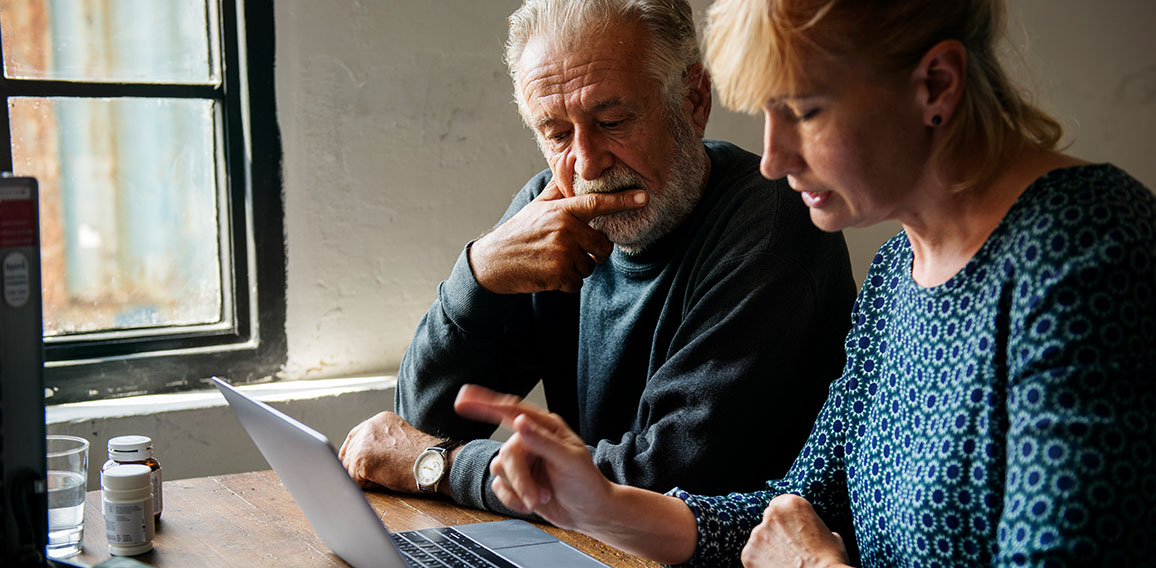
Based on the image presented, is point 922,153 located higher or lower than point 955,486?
higher

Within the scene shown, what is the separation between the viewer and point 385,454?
1.59 metres

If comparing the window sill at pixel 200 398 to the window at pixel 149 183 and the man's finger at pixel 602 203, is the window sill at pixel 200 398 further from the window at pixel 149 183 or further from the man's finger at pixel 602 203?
the man's finger at pixel 602 203

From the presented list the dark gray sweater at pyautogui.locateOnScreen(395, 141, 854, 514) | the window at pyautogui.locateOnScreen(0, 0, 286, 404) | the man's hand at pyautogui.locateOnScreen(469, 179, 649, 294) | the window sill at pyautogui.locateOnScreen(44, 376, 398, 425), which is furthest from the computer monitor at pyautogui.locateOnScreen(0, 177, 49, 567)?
the window at pyautogui.locateOnScreen(0, 0, 286, 404)

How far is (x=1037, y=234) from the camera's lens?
95 centimetres

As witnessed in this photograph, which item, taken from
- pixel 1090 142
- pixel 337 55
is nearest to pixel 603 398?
pixel 337 55

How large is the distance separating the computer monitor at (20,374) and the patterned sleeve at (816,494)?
2.43ft

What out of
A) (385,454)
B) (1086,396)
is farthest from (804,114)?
(385,454)

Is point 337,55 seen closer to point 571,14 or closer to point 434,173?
point 434,173

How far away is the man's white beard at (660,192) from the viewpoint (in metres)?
1.67

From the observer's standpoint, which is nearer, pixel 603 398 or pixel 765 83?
pixel 765 83

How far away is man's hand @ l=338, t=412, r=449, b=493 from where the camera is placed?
1562mm

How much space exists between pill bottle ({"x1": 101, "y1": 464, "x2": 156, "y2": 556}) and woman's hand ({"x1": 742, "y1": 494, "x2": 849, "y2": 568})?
74cm

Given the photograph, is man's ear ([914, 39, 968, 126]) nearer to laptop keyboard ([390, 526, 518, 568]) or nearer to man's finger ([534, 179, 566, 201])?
laptop keyboard ([390, 526, 518, 568])

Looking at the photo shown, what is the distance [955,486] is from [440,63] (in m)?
1.77
